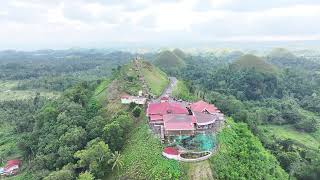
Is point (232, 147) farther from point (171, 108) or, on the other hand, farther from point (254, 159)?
point (171, 108)

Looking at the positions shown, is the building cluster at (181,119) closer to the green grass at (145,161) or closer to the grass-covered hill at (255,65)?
the green grass at (145,161)

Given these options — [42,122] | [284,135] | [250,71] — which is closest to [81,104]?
[42,122]

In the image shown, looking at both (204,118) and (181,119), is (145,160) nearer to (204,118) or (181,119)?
(181,119)

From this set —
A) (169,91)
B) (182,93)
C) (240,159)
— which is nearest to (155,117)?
(240,159)

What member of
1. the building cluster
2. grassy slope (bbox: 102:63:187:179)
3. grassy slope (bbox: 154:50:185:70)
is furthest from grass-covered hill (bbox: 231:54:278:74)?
grassy slope (bbox: 102:63:187:179)

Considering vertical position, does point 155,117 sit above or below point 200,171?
above
